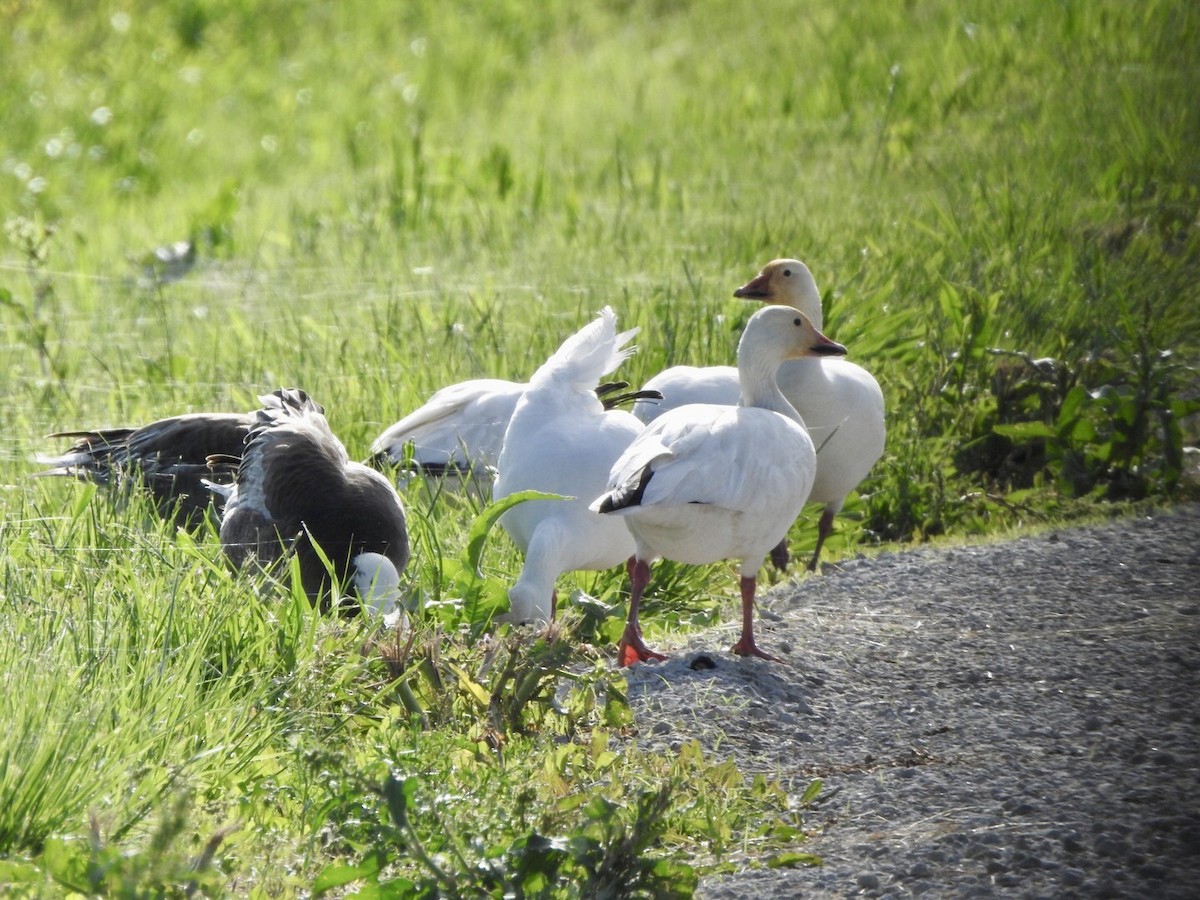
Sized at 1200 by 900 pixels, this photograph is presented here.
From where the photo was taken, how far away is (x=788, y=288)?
6.30 metres

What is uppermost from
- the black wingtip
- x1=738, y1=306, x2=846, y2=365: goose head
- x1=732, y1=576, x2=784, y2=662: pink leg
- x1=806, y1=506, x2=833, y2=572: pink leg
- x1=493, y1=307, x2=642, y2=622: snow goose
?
x1=738, y1=306, x2=846, y2=365: goose head

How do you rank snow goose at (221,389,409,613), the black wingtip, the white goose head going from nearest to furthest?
the black wingtip → the white goose head → snow goose at (221,389,409,613)

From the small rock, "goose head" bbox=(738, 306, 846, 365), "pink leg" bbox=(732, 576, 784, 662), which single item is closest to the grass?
the small rock

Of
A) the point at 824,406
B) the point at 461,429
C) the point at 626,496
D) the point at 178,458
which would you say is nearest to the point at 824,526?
the point at 824,406

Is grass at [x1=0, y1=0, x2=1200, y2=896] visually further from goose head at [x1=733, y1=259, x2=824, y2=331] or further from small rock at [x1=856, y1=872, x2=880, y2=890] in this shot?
goose head at [x1=733, y1=259, x2=824, y2=331]

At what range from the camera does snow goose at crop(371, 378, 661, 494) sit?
6059 mm

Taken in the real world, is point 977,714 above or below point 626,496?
below

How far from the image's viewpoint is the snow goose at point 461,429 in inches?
239

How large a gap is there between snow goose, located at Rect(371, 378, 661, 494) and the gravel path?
1.41 m

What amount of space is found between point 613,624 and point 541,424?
881 mm

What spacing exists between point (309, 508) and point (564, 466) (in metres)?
0.93

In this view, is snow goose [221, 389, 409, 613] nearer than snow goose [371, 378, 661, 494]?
Yes

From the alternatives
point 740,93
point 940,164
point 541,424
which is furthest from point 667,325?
point 740,93

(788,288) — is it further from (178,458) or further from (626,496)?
(178,458)
